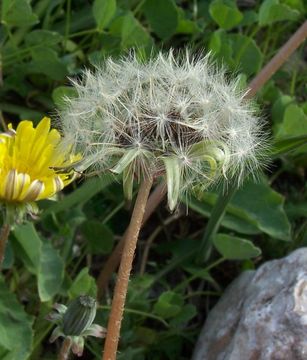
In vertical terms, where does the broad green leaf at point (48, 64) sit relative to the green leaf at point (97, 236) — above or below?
above

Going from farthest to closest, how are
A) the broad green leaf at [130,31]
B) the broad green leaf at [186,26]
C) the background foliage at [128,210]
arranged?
1. the broad green leaf at [186,26]
2. the broad green leaf at [130,31]
3. the background foliage at [128,210]

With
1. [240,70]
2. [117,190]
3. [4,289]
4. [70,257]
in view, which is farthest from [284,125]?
[4,289]

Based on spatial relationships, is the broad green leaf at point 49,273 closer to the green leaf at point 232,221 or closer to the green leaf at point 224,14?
the green leaf at point 232,221

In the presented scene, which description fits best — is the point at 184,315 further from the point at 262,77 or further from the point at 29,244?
the point at 262,77

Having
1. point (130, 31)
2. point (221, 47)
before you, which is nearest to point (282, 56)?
point (221, 47)

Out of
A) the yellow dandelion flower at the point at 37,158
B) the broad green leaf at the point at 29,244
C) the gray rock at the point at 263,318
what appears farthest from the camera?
the broad green leaf at the point at 29,244

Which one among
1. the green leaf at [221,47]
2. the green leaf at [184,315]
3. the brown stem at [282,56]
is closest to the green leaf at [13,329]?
the green leaf at [184,315]

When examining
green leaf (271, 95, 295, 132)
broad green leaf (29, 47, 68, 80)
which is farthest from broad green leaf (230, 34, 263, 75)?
broad green leaf (29, 47, 68, 80)

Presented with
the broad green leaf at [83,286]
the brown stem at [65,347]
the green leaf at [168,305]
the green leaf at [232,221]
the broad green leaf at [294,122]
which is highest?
the broad green leaf at [294,122]
